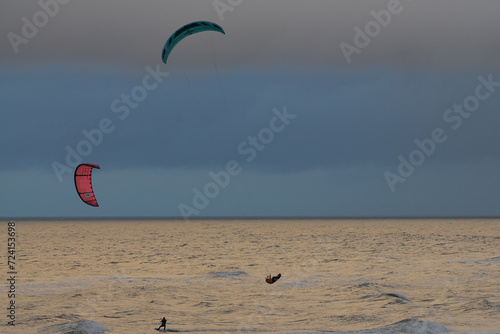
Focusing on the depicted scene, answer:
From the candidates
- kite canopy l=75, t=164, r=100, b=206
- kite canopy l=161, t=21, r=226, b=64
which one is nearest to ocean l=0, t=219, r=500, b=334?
kite canopy l=75, t=164, r=100, b=206

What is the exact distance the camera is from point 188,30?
1214 inches

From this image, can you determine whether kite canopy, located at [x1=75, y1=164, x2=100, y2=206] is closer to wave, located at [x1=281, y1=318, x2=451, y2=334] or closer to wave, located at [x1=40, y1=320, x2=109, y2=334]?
wave, located at [x1=40, y1=320, x2=109, y2=334]

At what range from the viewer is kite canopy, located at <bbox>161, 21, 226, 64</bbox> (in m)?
30.2

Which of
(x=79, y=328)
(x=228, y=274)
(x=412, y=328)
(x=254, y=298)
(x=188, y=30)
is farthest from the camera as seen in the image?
(x=228, y=274)

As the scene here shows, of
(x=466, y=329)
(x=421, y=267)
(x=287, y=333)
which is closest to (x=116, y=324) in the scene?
(x=287, y=333)

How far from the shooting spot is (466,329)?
21641 millimetres

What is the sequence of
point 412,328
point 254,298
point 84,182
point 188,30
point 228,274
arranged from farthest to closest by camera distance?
point 228,274, point 84,182, point 188,30, point 254,298, point 412,328

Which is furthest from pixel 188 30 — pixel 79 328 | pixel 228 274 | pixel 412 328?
pixel 412 328

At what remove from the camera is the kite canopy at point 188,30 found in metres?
30.2

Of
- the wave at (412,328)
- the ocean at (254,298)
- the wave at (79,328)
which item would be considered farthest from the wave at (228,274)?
the wave at (412,328)

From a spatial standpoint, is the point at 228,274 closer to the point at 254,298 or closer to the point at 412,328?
the point at 254,298

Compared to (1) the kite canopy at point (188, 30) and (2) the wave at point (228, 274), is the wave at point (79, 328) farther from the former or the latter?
(2) the wave at point (228, 274)

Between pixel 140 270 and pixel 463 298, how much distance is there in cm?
2350

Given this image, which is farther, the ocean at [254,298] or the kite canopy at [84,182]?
the kite canopy at [84,182]
